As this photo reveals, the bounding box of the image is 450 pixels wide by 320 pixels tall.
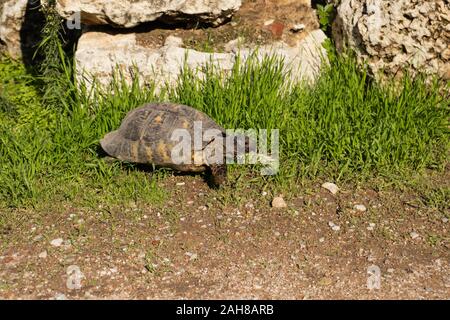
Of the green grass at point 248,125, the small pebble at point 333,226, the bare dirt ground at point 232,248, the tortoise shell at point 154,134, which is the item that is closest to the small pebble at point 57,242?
the bare dirt ground at point 232,248

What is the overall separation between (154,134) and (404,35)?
2.28 meters

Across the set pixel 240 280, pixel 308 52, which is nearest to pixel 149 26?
pixel 308 52

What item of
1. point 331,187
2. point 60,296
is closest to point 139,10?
point 331,187

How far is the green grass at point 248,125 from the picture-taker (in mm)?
4520

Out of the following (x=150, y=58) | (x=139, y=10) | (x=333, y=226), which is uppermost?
(x=139, y=10)

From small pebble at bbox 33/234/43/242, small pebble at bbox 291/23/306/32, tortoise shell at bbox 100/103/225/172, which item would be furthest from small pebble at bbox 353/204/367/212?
small pebble at bbox 33/234/43/242

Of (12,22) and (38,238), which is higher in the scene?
(12,22)

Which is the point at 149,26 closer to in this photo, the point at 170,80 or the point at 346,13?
the point at 170,80

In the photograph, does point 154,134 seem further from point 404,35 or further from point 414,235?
point 404,35

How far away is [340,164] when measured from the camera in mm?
4672

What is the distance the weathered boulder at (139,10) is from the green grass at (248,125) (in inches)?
15.9

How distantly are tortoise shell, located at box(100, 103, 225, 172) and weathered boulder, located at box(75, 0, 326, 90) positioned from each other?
0.62 metres

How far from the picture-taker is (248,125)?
4871 millimetres

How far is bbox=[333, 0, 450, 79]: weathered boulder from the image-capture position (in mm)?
4945
